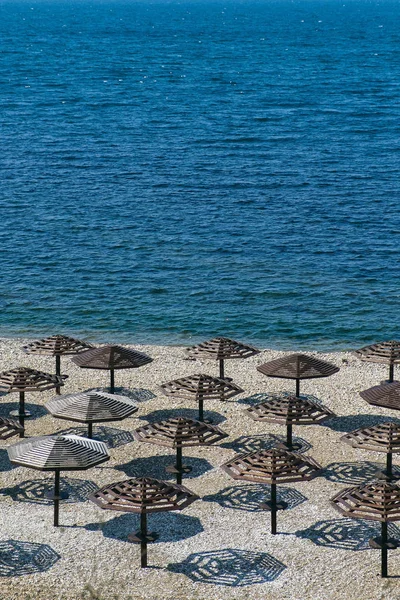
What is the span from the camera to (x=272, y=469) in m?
29.8

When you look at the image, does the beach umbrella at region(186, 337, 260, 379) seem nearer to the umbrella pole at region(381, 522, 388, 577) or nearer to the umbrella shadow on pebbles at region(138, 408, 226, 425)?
the umbrella shadow on pebbles at region(138, 408, 226, 425)

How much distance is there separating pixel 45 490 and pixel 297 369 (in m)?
10.8

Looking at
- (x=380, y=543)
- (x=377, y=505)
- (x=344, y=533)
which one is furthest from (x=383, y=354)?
(x=377, y=505)

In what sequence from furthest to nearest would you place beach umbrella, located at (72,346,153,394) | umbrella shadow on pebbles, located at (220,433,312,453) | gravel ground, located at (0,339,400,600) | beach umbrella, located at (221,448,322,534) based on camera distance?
beach umbrella, located at (72,346,153,394) → umbrella shadow on pebbles, located at (220,433,312,453) → beach umbrella, located at (221,448,322,534) → gravel ground, located at (0,339,400,600)

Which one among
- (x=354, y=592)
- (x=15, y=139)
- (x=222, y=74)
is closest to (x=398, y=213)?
(x=15, y=139)

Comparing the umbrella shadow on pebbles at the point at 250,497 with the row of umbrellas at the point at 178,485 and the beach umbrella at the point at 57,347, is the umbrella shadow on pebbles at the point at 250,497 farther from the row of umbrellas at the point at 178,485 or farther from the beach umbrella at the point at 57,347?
the beach umbrella at the point at 57,347

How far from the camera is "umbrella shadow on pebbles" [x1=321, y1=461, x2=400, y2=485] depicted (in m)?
33.5

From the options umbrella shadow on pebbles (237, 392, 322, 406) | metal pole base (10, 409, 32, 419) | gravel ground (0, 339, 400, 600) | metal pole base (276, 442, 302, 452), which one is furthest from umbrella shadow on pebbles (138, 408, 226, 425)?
metal pole base (10, 409, 32, 419)

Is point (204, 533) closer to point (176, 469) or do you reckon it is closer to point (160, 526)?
point (160, 526)

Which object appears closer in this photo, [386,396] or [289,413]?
[289,413]

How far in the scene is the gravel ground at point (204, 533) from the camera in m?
27.2

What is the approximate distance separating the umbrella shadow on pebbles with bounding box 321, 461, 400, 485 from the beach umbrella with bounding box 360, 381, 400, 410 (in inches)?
85.9

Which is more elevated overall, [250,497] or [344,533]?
[344,533]

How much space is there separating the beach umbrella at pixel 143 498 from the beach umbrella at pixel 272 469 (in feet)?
6.18
